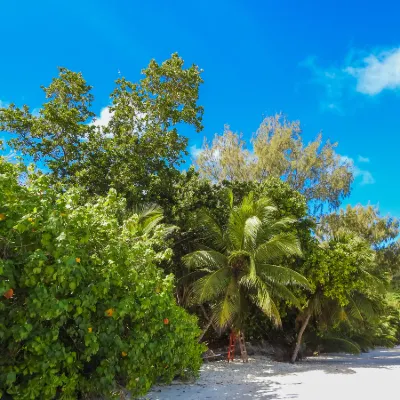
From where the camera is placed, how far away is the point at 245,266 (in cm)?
1345

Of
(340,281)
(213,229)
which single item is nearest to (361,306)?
(340,281)

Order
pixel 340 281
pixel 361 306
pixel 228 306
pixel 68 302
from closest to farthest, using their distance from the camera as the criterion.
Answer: pixel 68 302 → pixel 228 306 → pixel 340 281 → pixel 361 306

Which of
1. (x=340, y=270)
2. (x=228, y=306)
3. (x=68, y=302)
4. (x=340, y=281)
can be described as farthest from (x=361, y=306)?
(x=68, y=302)

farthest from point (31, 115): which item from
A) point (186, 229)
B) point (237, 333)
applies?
point (237, 333)

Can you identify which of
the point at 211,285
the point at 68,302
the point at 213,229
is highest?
the point at 213,229

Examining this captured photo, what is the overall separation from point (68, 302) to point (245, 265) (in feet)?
30.5

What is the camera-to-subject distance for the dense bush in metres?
4.43

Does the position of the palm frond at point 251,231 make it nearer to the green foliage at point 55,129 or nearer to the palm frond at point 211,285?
the palm frond at point 211,285

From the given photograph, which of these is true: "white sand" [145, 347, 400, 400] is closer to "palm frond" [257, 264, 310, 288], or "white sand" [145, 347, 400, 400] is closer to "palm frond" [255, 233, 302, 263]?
"palm frond" [257, 264, 310, 288]

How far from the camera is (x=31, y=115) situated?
47.8 feet

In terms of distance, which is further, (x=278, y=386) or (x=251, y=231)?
(x=251, y=231)

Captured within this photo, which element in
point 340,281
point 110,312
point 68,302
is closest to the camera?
point 68,302

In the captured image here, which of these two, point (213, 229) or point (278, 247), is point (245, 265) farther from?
point (213, 229)

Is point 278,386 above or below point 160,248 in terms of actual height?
below
